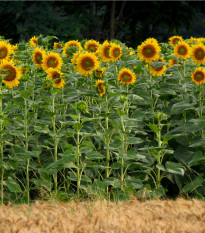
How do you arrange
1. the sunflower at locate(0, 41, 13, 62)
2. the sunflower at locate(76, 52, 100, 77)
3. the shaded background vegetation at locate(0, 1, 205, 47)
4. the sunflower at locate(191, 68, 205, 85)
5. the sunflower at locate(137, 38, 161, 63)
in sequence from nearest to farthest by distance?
the sunflower at locate(191, 68, 205, 85) → the sunflower at locate(76, 52, 100, 77) → the sunflower at locate(137, 38, 161, 63) → the sunflower at locate(0, 41, 13, 62) → the shaded background vegetation at locate(0, 1, 205, 47)

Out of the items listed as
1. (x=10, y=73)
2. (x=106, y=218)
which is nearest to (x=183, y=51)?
(x=10, y=73)

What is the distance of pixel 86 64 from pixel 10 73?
82 cm

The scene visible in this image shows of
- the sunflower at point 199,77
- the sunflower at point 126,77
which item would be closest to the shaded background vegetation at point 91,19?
the sunflower at point 126,77

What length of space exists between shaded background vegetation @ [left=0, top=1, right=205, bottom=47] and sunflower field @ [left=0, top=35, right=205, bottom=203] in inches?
502

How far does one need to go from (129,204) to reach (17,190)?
4.27 ft

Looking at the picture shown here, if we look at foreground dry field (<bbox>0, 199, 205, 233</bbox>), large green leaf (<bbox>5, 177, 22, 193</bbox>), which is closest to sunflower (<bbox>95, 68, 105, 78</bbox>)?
large green leaf (<bbox>5, 177, 22, 193</bbox>)

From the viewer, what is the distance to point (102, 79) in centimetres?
557

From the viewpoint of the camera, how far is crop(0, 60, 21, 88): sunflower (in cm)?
571

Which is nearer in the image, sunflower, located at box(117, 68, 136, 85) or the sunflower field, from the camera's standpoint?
the sunflower field

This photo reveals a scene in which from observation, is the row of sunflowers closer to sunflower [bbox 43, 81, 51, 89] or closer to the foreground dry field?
sunflower [bbox 43, 81, 51, 89]

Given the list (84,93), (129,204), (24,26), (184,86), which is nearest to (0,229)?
(129,204)

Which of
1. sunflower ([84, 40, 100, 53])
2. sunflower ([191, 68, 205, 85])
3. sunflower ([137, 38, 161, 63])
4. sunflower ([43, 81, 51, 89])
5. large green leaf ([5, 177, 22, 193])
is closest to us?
large green leaf ([5, 177, 22, 193])

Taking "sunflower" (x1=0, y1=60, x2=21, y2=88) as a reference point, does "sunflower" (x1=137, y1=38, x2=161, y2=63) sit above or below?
above

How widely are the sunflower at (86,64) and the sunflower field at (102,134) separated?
0.01 metres
